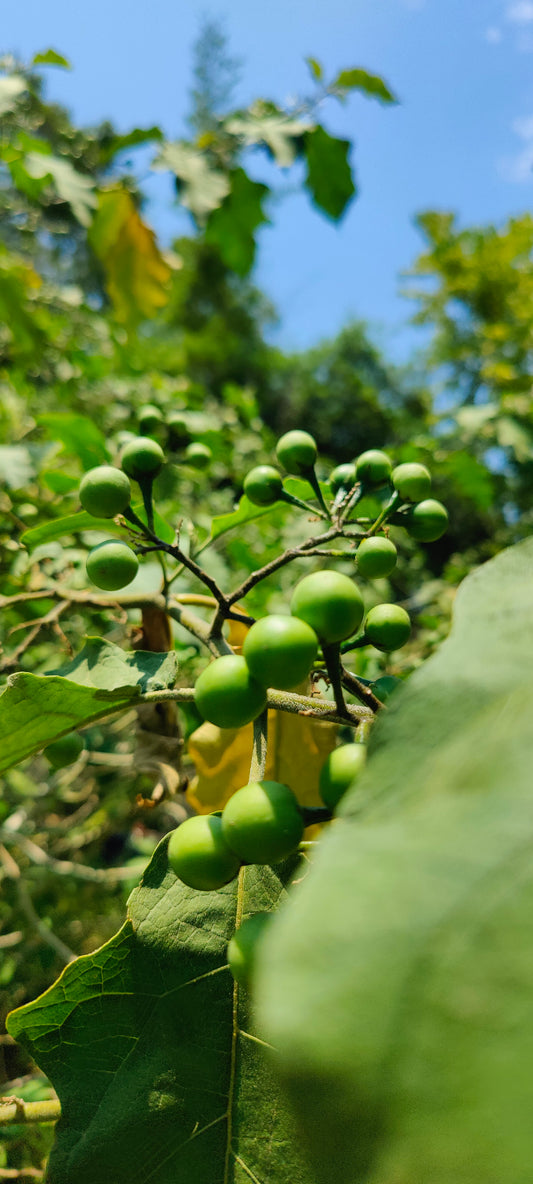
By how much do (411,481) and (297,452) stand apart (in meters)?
0.23

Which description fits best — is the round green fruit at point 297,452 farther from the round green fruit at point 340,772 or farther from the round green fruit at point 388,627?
the round green fruit at point 340,772

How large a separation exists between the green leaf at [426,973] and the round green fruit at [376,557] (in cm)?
61

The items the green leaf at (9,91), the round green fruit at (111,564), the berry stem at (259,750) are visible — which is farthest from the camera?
the green leaf at (9,91)

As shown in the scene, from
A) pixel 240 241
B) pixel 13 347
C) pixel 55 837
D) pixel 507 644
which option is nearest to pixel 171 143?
pixel 240 241

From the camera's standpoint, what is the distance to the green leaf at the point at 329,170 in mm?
2803

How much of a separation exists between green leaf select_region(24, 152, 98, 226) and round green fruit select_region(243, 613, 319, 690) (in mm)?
2669

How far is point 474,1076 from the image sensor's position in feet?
1.06

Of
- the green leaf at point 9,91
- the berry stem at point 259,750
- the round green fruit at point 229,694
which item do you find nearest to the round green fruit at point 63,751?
the berry stem at point 259,750

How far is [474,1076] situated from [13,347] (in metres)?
5.43

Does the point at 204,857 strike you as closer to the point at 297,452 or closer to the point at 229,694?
the point at 229,694

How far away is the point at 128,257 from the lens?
128 inches

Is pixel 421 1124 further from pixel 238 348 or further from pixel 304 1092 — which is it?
pixel 238 348

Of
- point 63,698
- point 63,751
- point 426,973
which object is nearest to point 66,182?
point 63,751

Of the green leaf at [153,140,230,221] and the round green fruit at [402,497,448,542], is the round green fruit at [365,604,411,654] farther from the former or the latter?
the green leaf at [153,140,230,221]
